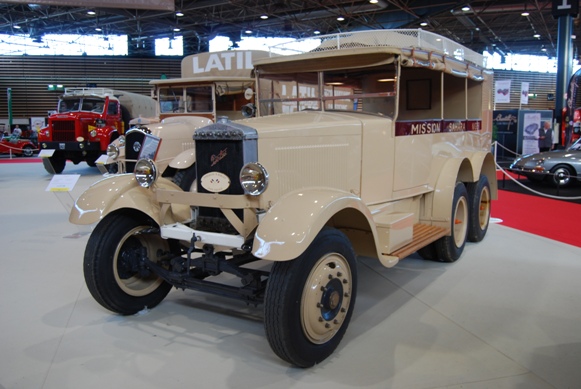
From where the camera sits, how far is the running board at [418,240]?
359cm

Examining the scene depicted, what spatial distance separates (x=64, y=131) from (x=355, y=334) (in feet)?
40.0

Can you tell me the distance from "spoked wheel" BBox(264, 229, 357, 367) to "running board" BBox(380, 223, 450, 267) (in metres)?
0.41

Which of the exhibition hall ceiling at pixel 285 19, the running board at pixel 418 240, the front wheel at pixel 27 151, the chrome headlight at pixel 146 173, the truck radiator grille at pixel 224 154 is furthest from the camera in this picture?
the front wheel at pixel 27 151

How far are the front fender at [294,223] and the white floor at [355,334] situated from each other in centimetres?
79

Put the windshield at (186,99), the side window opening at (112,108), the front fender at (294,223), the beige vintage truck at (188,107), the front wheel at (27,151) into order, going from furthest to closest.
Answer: the front wheel at (27,151)
the side window opening at (112,108)
the windshield at (186,99)
the beige vintage truck at (188,107)
the front fender at (294,223)

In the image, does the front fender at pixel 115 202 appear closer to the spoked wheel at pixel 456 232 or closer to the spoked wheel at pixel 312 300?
the spoked wheel at pixel 312 300

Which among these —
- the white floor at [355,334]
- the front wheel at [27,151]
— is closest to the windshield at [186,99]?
the white floor at [355,334]

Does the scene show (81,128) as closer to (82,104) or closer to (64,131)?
(64,131)

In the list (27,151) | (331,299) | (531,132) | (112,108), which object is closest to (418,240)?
(331,299)

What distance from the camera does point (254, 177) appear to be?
10.2 feet

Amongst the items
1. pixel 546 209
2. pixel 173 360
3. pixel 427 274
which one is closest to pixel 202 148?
pixel 173 360

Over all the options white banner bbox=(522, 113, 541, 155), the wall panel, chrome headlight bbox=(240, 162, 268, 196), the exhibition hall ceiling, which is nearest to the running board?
chrome headlight bbox=(240, 162, 268, 196)

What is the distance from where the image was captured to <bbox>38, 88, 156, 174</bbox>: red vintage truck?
13227 mm

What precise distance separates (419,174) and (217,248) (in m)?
2.15
